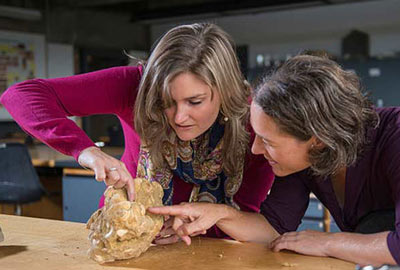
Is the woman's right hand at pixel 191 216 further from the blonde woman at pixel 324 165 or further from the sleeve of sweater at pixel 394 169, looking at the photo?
the sleeve of sweater at pixel 394 169

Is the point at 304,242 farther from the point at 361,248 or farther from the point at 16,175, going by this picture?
the point at 16,175

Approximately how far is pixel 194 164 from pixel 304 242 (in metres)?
0.45

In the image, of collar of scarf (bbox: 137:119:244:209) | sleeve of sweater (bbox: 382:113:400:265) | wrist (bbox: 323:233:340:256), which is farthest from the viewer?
collar of scarf (bbox: 137:119:244:209)

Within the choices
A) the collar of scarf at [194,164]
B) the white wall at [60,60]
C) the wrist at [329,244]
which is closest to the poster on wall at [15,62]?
the white wall at [60,60]

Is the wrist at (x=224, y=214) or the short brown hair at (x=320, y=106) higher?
the short brown hair at (x=320, y=106)

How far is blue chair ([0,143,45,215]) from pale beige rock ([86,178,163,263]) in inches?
107

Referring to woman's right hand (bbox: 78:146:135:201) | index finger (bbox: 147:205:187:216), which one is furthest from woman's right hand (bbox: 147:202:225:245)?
woman's right hand (bbox: 78:146:135:201)

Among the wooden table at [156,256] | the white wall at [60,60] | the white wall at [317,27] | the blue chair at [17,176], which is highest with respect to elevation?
the white wall at [317,27]

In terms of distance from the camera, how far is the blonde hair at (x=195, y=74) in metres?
1.46

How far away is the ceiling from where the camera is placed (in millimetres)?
6688

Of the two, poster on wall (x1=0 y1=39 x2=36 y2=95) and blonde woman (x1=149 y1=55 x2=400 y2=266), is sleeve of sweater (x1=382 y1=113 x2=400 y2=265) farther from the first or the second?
poster on wall (x1=0 y1=39 x2=36 y2=95)

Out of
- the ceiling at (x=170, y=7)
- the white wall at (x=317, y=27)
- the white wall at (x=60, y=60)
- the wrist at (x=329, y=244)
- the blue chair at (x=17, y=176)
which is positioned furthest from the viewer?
the white wall at (x=60, y=60)

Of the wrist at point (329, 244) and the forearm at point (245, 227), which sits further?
the forearm at point (245, 227)

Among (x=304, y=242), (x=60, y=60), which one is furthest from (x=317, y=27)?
(x=304, y=242)
